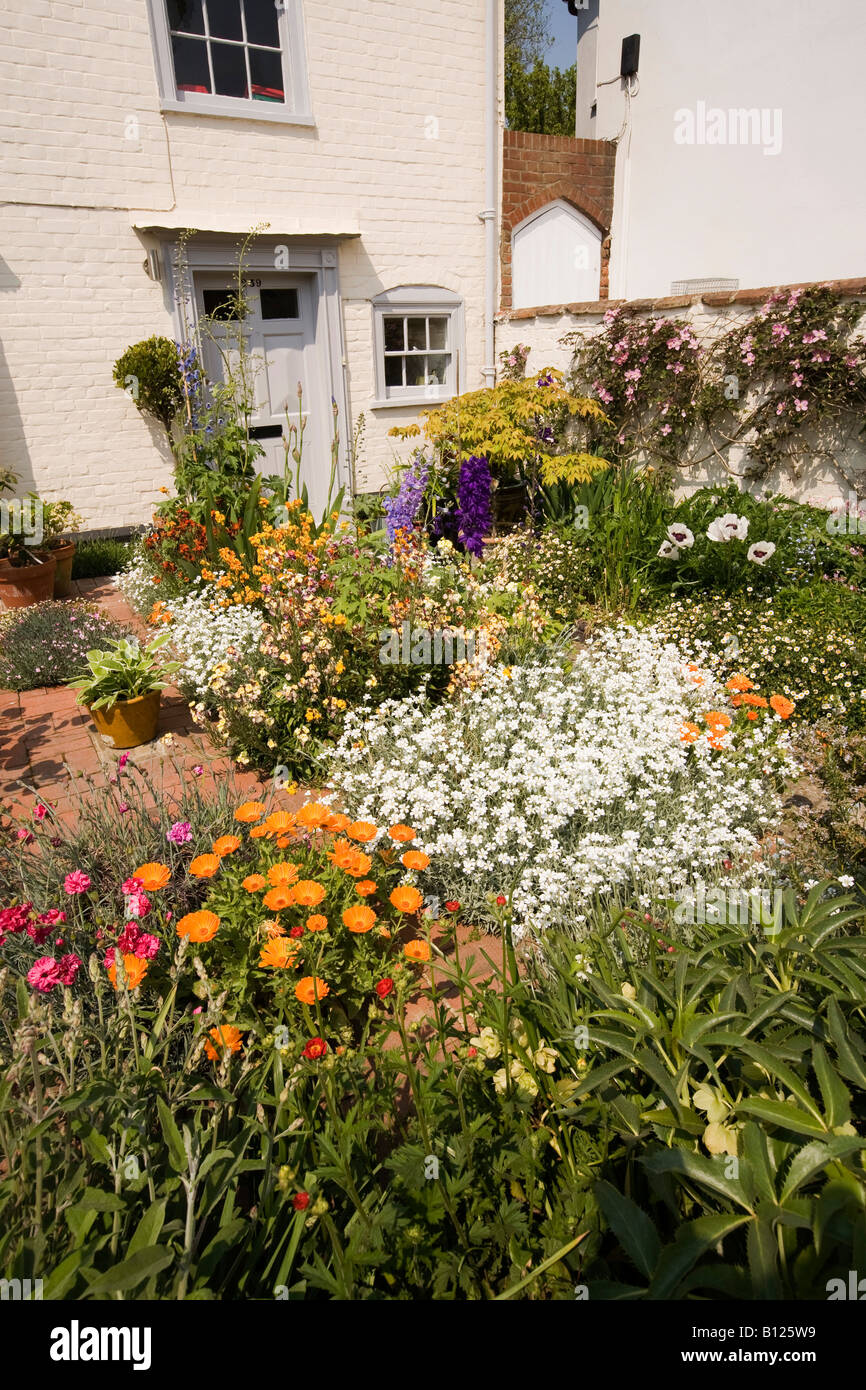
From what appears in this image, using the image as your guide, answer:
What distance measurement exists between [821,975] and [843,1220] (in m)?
0.53

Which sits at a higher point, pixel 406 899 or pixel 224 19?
pixel 224 19

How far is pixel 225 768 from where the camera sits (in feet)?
11.5

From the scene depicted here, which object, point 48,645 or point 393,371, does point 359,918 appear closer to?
point 48,645

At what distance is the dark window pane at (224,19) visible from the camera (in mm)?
6488

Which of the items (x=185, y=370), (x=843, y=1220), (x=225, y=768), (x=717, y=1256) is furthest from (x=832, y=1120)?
(x=185, y=370)

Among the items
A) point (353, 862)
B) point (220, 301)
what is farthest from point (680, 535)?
point (220, 301)

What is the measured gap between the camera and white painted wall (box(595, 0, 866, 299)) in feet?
24.5

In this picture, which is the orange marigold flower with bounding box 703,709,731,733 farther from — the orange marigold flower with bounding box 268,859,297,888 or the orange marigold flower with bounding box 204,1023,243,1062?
the orange marigold flower with bounding box 204,1023,243,1062

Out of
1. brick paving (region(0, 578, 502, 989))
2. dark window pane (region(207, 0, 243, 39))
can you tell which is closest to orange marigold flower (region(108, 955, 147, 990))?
brick paving (region(0, 578, 502, 989))

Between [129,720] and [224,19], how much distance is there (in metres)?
6.67

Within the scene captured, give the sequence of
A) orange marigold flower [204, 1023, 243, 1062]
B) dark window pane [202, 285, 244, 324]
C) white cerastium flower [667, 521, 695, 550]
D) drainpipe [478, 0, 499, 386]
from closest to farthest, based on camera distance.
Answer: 1. orange marigold flower [204, 1023, 243, 1062]
2. white cerastium flower [667, 521, 695, 550]
3. dark window pane [202, 285, 244, 324]
4. drainpipe [478, 0, 499, 386]

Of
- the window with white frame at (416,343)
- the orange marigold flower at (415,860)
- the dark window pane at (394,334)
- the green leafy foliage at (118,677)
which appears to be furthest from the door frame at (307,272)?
the orange marigold flower at (415,860)

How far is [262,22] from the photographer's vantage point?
6.73 metres

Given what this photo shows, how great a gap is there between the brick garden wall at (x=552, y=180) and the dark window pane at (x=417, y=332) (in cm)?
104
